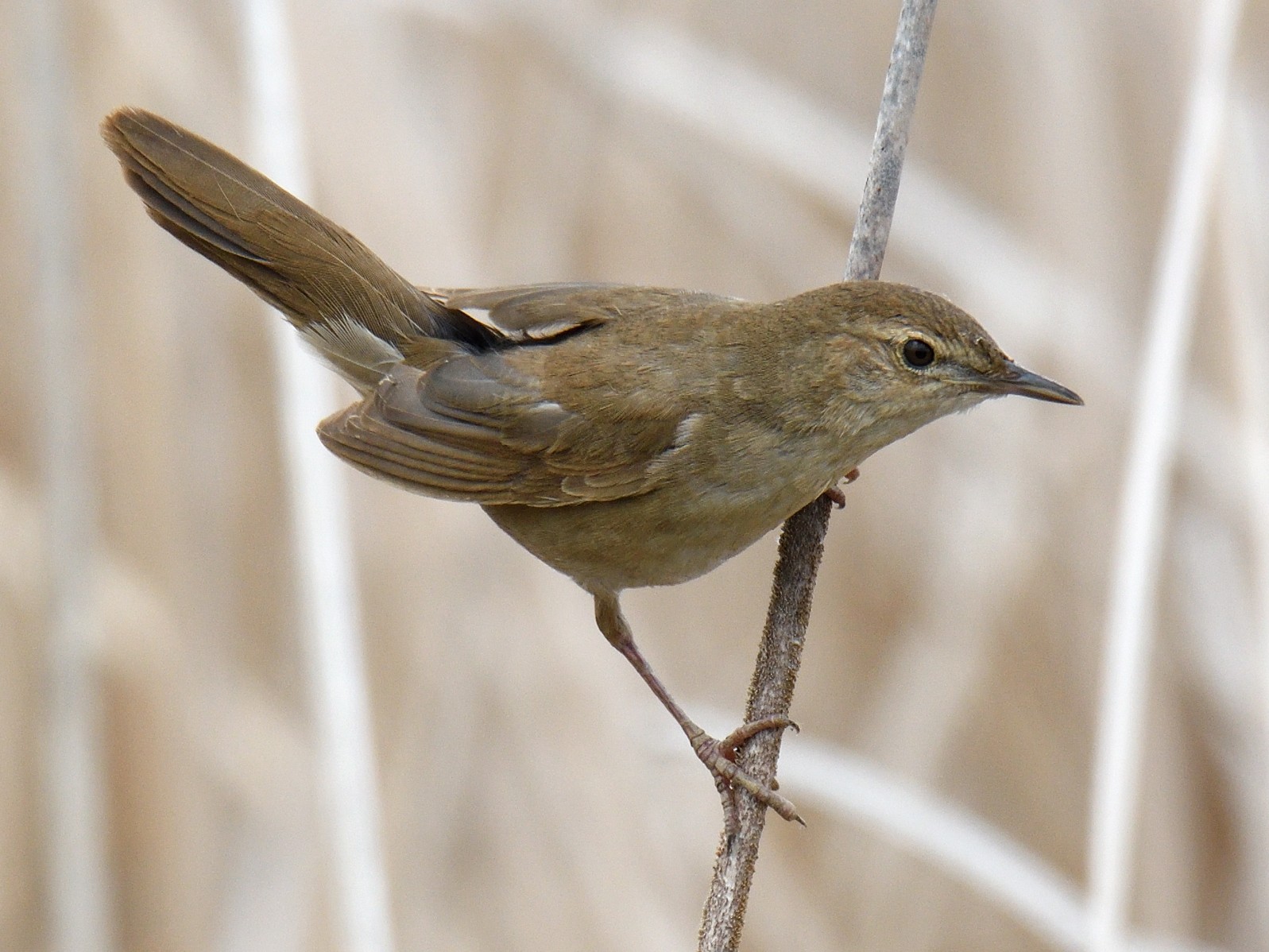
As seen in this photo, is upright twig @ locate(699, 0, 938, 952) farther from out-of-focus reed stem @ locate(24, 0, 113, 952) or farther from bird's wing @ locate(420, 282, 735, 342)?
out-of-focus reed stem @ locate(24, 0, 113, 952)

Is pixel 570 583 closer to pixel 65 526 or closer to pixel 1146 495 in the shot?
pixel 65 526

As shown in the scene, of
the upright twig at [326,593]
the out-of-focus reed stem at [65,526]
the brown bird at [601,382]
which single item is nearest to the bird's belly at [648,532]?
the brown bird at [601,382]

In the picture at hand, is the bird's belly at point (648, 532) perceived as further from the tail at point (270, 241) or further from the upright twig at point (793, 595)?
the tail at point (270, 241)

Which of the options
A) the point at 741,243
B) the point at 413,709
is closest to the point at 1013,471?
the point at 741,243

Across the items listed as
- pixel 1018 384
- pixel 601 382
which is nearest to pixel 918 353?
pixel 1018 384

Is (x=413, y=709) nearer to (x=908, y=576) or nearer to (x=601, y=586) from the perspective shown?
(x=601, y=586)

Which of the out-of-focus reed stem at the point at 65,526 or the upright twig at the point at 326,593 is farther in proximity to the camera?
the out-of-focus reed stem at the point at 65,526

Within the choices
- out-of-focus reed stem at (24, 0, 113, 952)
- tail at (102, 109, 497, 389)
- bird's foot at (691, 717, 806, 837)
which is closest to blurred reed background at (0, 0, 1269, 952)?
out-of-focus reed stem at (24, 0, 113, 952)
